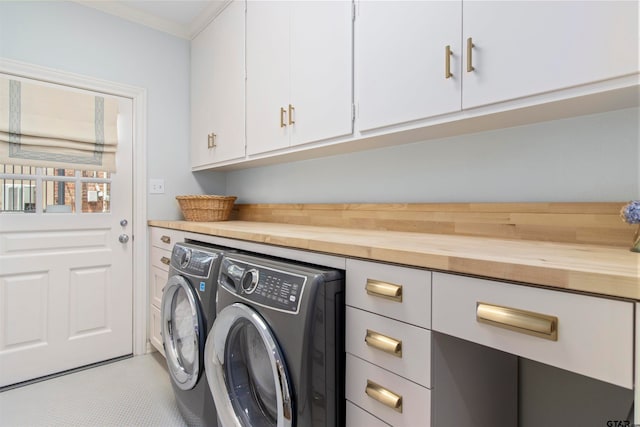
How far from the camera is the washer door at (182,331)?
1479mm

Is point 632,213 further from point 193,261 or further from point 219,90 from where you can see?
point 219,90

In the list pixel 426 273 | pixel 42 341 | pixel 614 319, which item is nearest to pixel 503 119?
pixel 426 273

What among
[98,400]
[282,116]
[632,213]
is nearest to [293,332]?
[632,213]

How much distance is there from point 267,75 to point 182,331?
1.46 meters

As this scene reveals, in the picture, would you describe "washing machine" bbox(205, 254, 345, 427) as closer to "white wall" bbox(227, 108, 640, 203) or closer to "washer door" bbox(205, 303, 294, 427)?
"washer door" bbox(205, 303, 294, 427)

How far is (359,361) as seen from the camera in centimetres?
97

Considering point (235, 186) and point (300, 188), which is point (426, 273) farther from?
point (235, 186)

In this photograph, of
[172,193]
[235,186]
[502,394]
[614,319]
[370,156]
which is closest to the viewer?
[614,319]

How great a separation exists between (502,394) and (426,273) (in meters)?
0.62

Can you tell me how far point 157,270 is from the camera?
2.37 meters

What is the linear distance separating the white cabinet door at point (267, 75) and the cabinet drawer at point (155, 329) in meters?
1.35

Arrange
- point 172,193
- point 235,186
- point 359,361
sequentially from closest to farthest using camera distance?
point 359,361
point 172,193
point 235,186

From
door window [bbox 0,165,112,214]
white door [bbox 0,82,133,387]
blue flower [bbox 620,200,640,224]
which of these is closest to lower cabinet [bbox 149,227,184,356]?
white door [bbox 0,82,133,387]

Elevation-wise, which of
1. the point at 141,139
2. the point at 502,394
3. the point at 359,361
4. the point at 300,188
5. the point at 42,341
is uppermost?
the point at 141,139
